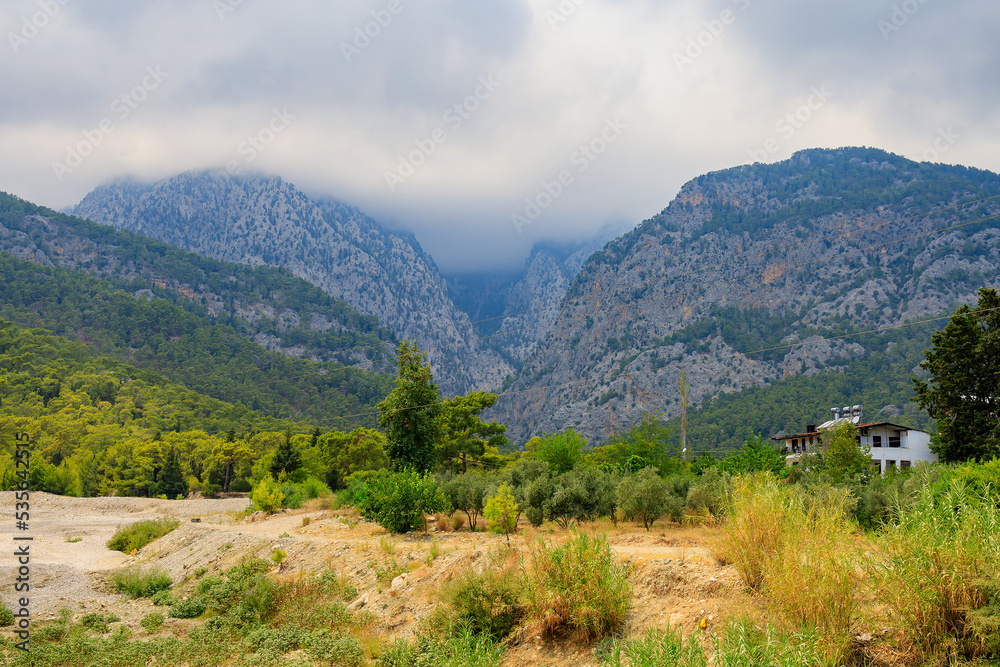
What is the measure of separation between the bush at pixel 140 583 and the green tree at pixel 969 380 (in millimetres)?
36836

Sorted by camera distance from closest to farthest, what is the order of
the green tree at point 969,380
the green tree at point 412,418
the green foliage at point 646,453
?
1. the green tree at point 969,380
2. the green tree at point 412,418
3. the green foliage at point 646,453

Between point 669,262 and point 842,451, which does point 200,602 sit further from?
point 669,262

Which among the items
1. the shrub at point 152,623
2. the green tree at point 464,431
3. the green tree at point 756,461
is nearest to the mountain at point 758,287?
the green tree at point 756,461

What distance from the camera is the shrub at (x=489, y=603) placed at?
37.4 ft

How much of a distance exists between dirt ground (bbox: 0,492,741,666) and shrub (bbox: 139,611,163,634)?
22 centimetres

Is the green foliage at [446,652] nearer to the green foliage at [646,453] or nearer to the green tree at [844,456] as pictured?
the green foliage at [646,453]

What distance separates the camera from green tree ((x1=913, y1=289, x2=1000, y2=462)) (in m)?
31.3

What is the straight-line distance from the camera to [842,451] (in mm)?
36938

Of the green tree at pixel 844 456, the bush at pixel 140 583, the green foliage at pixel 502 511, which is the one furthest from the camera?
the green tree at pixel 844 456

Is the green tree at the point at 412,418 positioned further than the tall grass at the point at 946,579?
Yes

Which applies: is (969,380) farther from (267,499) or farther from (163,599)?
(267,499)

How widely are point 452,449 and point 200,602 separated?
107ft

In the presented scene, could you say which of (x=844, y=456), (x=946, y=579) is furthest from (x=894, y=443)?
(x=946, y=579)

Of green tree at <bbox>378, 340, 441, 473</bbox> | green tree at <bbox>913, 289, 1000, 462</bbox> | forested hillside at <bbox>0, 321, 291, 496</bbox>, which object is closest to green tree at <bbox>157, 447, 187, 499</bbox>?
forested hillside at <bbox>0, 321, 291, 496</bbox>
